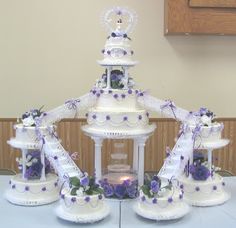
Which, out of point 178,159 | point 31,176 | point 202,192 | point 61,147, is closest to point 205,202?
point 202,192

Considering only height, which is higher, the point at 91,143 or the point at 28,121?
the point at 28,121

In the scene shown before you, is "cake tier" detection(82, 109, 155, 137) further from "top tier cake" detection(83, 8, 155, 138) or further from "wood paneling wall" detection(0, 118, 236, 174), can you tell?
"wood paneling wall" detection(0, 118, 236, 174)

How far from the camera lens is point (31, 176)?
1.90 meters

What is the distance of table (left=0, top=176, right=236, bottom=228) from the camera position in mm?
1613

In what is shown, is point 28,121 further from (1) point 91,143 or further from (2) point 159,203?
(1) point 91,143

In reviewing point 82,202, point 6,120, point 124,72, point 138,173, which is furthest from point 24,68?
point 82,202

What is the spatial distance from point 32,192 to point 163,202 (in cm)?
62

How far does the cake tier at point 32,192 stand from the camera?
1.84 metres

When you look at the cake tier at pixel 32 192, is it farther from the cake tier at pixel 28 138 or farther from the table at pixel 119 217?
the cake tier at pixel 28 138

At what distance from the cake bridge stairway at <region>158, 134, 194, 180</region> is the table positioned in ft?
0.61

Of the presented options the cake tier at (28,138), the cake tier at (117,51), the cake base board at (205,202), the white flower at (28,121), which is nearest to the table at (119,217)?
the cake base board at (205,202)

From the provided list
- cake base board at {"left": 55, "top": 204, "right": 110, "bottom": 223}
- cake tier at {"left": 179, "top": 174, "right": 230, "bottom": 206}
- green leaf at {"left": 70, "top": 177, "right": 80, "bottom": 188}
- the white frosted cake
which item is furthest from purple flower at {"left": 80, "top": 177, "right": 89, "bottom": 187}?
cake tier at {"left": 179, "top": 174, "right": 230, "bottom": 206}

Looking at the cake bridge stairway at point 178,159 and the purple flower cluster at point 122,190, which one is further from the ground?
the cake bridge stairway at point 178,159

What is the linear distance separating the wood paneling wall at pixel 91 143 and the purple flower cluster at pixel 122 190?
952 millimetres
